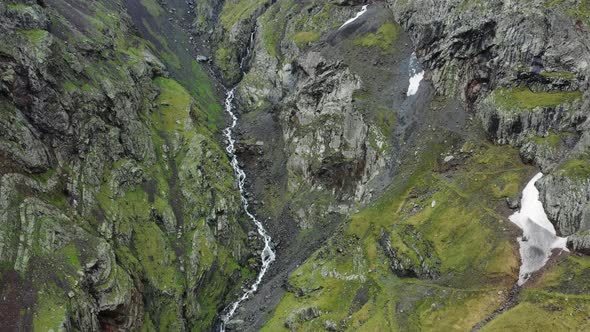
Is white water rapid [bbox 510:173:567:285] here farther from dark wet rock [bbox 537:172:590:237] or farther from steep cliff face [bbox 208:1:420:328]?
steep cliff face [bbox 208:1:420:328]

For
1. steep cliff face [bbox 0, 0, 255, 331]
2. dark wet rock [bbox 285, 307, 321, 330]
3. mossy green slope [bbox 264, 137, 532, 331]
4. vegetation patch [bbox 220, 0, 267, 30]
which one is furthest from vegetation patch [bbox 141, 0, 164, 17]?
dark wet rock [bbox 285, 307, 321, 330]

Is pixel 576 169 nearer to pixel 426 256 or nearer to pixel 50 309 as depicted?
pixel 426 256

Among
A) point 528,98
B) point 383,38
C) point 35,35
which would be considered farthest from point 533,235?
point 35,35

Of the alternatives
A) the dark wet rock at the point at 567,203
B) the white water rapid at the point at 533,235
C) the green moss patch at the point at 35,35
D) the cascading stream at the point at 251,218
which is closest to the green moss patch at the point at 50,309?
the cascading stream at the point at 251,218

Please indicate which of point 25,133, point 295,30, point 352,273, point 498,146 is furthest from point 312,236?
point 295,30

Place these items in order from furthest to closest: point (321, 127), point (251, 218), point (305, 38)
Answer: point (305, 38), point (321, 127), point (251, 218)

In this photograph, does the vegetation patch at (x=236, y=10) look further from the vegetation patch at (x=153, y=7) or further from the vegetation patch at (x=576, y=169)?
the vegetation patch at (x=576, y=169)


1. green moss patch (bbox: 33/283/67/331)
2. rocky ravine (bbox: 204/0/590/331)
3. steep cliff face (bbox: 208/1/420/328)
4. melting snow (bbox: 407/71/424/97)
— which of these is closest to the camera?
green moss patch (bbox: 33/283/67/331)
